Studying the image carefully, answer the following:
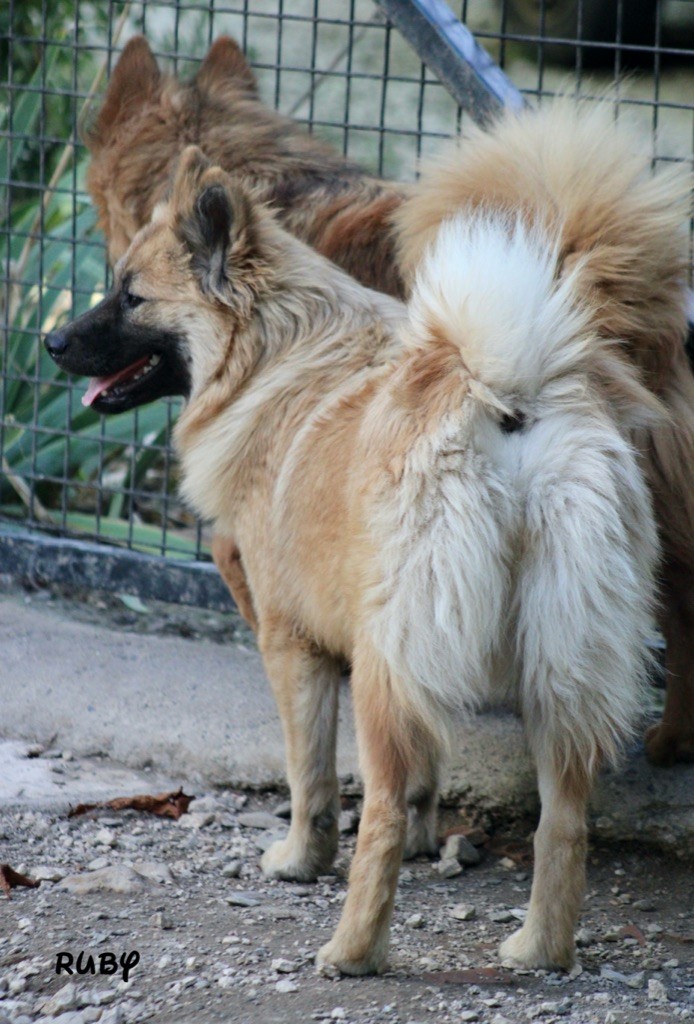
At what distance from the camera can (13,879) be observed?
121 inches

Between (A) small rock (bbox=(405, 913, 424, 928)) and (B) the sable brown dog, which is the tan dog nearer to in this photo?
(B) the sable brown dog

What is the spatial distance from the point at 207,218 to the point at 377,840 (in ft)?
5.80

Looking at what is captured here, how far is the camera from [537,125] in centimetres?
336

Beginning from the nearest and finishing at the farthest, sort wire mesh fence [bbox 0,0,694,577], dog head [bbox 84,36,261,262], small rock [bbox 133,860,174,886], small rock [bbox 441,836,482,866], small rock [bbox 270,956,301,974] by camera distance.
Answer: small rock [bbox 270,956,301,974] → small rock [bbox 133,860,174,886] → small rock [bbox 441,836,482,866] → dog head [bbox 84,36,261,262] → wire mesh fence [bbox 0,0,694,577]

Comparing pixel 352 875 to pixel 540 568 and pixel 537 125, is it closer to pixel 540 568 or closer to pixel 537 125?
pixel 540 568

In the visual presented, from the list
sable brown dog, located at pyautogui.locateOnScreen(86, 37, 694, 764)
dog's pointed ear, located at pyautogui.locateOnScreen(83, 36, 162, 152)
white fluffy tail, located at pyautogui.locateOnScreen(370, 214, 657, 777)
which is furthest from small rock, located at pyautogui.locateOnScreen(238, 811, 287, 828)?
dog's pointed ear, located at pyautogui.locateOnScreen(83, 36, 162, 152)

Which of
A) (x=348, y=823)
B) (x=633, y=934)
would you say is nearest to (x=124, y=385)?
(x=348, y=823)

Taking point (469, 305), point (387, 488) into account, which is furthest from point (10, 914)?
point (469, 305)

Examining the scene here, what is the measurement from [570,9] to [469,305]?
799cm

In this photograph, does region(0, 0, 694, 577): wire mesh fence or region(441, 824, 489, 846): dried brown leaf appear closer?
region(441, 824, 489, 846): dried brown leaf

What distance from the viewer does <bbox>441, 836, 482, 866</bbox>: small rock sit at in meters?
3.46

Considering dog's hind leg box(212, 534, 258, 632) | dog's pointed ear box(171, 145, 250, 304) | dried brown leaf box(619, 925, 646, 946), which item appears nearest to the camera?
dried brown leaf box(619, 925, 646, 946)

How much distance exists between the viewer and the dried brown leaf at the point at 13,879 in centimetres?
306

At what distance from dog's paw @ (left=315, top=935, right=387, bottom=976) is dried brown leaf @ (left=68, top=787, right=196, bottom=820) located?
1048mm
